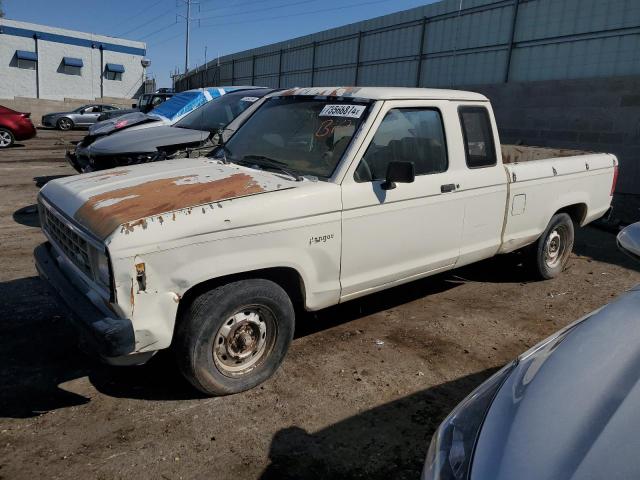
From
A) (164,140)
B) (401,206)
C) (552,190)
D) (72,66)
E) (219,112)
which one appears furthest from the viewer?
(72,66)

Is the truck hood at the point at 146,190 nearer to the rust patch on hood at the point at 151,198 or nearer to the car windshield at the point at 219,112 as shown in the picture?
the rust patch on hood at the point at 151,198

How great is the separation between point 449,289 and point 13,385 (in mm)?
4046

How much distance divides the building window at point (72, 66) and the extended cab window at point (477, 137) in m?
42.6

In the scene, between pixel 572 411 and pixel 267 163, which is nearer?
pixel 572 411

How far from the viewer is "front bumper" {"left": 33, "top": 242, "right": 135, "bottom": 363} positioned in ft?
9.00

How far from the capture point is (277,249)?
3303 millimetres

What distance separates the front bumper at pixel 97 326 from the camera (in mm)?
2744

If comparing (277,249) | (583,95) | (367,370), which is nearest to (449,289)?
(367,370)

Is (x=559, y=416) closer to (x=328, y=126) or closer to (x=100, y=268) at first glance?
(x=100, y=268)

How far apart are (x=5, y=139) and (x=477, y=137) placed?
1661cm

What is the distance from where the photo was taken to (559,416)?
1709mm

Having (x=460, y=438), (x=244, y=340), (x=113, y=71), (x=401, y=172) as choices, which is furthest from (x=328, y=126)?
(x=113, y=71)

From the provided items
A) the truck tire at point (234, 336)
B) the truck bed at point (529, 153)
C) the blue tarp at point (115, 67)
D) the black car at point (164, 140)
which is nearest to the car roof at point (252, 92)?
the black car at point (164, 140)

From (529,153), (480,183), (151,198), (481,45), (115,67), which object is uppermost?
(115,67)
